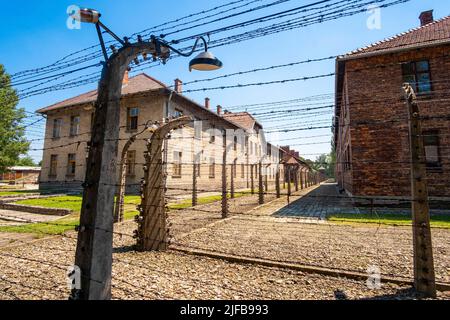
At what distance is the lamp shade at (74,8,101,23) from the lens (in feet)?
8.49

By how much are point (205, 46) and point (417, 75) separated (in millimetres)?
11529

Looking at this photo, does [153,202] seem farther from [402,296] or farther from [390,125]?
[390,125]

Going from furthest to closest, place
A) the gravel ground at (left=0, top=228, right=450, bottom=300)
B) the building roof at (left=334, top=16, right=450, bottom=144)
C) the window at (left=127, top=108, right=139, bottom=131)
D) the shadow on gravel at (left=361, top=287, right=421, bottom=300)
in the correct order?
the window at (left=127, top=108, right=139, bottom=131) < the building roof at (left=334, top=16, right=450, bottom=144) < the gravel ground at (left=0, top=228, right=450, bottom=300) < the shadow on gravel at (left=361, top=287, right=421, bottom=300)

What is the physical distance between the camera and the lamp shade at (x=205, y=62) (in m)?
3.58

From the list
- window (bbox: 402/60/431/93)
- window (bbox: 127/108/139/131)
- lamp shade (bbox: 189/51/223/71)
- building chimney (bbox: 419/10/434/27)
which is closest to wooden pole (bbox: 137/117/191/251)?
lamp shade (bbox: 189/51/223/71)

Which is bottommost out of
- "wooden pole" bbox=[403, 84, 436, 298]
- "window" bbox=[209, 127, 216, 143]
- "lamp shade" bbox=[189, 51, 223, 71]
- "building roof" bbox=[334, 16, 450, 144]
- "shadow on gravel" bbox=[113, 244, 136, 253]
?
"shadow on gravel" bbox=[113, 244, 136, 253]

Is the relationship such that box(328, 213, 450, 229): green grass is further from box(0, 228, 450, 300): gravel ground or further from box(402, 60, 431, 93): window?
box(402, 60, 431, 93): window

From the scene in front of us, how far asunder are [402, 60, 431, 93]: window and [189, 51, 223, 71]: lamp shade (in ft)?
36.7

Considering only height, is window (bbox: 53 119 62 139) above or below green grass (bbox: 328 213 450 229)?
above

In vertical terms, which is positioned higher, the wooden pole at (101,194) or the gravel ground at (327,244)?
the wooden pole at (101,194)

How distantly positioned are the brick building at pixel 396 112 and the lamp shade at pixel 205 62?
8.13 metres

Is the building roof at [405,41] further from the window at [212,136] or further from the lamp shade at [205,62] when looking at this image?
the window at [212,136]

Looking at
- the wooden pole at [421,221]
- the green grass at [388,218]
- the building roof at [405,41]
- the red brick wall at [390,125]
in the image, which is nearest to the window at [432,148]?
the red brick wall at [390,125]

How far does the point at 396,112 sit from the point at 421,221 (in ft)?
32.2
